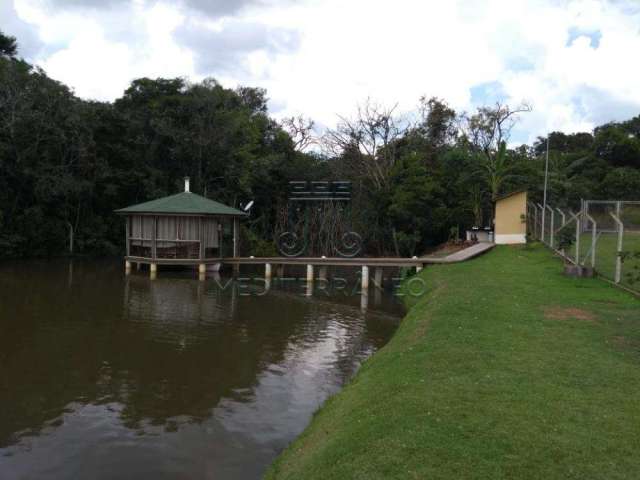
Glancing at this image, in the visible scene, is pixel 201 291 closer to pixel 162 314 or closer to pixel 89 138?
pixel 162 314

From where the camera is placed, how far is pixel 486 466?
177 inches

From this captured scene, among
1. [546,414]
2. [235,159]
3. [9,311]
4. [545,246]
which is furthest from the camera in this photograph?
[235,159]

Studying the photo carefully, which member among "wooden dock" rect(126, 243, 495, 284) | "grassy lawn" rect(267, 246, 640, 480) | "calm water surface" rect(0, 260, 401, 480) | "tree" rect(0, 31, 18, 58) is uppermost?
"tree" rect(0, 31, 18, 58)

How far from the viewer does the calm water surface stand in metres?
6.70

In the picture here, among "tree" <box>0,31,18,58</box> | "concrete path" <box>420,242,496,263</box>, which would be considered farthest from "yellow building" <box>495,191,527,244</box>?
"tree" <box>0,31,18,58</box>

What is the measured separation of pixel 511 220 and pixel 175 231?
16295 mm

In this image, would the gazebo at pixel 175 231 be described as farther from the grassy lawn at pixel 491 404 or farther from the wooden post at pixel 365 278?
the grassy lawn at pixel 491 404

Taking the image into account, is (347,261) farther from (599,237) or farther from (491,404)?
(491,404)

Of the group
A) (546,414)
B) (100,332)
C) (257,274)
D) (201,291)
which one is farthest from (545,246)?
(546,414)

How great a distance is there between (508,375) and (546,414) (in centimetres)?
134

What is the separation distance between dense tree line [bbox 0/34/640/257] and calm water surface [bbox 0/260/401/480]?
14.6 meters

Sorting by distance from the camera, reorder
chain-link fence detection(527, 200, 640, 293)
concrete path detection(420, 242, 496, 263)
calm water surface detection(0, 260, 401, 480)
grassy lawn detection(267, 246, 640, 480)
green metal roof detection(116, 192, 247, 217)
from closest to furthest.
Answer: grassy lawn detection(267, 246, 640, 480)
calm water surface detection(0, 260, 401, 480)
chain-link fence detection(527, 200, 640, 293)
concrete path detection(420, 242, 496, 263)
green metal roof detection(116, 192, 247, 217)

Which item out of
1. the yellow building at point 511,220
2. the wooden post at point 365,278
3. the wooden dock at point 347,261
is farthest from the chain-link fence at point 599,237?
the wooden post at point 365,278

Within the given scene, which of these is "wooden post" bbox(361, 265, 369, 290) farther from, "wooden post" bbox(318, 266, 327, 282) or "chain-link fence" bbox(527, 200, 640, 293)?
"chain-link fence" bbox(527, 200, 640, 293)
